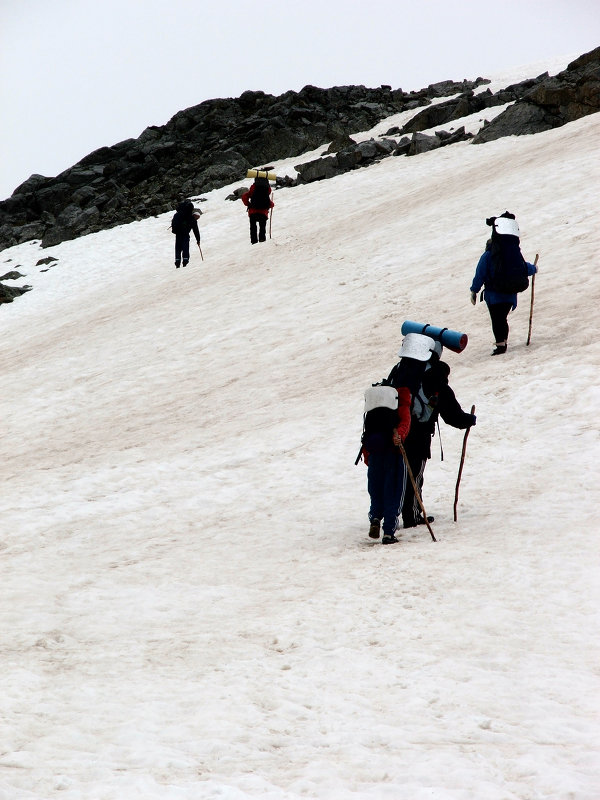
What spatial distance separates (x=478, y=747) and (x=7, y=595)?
4.84m

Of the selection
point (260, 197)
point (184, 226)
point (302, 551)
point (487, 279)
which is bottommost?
point (302, 551)

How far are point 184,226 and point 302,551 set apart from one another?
20.8 m

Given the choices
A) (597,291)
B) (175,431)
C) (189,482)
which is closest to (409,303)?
(597,291)

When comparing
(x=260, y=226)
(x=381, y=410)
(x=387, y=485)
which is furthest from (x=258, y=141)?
(x=387, y=485)

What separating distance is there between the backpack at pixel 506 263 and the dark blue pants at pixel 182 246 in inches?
649

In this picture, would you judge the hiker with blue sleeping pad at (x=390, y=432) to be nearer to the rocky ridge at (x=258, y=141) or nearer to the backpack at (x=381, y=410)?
the backpack at (x=381, y=410)

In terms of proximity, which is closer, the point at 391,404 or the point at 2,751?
the point at 2,751

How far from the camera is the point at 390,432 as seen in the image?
8.30m

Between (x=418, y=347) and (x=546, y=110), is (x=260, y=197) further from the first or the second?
(x=418, y=347)

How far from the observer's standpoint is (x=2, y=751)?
4746 mm

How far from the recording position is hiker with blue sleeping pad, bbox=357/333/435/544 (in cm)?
823

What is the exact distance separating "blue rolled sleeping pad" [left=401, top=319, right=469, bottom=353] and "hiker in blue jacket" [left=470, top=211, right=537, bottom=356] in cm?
441

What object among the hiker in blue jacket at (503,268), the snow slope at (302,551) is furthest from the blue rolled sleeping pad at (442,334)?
the hiker in blue jacket at (503,268)

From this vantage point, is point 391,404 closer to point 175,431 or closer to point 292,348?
point 175,431
